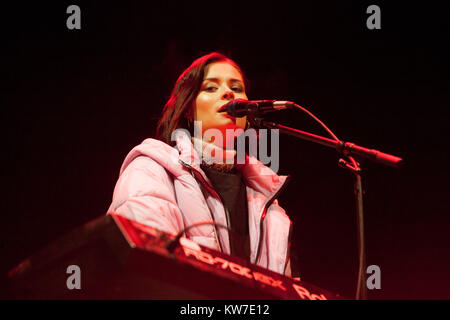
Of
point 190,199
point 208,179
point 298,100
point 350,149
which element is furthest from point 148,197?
point 298,100

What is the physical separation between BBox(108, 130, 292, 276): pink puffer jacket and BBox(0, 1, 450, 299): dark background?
0.59m

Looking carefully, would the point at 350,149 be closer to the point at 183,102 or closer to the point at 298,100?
the point at 183,102

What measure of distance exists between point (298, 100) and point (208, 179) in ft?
3.60

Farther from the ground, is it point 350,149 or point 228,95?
point 228,95

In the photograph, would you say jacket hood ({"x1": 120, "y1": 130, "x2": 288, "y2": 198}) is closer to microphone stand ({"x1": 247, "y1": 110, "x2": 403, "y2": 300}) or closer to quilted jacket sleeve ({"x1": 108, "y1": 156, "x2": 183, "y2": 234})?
quilted jacket sleeve ({"x1": 108, "y1": 156, "x2": 183, "y2": 234})

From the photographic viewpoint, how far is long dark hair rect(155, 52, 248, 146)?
212cm

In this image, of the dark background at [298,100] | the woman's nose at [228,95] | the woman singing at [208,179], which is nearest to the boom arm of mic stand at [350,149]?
the woman singing at [208,179]

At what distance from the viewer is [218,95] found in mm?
2076

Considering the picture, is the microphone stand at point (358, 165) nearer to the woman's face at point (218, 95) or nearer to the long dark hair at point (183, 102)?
the woman's face at point (218, 95)

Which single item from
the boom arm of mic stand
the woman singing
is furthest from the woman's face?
the boom arm of mic stand

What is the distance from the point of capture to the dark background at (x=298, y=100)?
223 centimetres
